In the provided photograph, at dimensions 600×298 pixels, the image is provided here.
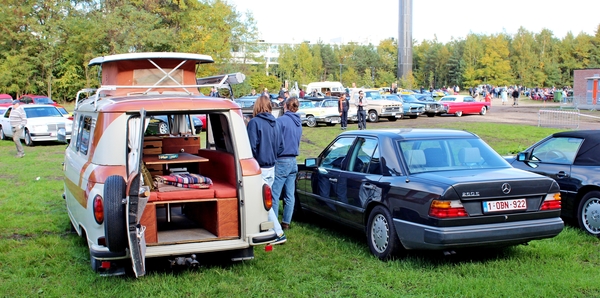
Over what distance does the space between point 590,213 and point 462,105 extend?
30.3 m

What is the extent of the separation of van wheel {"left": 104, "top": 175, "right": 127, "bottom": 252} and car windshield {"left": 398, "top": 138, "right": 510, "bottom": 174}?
3.09 m

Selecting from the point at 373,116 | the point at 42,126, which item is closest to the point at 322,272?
the point at 42,126

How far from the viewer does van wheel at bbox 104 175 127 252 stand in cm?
540

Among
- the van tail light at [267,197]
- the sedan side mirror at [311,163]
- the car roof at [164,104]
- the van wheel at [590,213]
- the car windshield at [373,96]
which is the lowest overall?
the van wheel at [590,213]

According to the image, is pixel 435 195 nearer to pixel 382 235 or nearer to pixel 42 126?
pixel 382 235

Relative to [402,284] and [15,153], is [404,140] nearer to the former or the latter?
[402,284]

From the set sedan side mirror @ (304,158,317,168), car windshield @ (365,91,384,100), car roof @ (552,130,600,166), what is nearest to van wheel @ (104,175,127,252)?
sedan side mirror @ (304,158,317,168)

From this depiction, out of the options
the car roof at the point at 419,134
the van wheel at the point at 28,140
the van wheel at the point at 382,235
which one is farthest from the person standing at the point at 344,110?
the van wheel at the point at 382,235

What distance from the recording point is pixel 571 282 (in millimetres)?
5742

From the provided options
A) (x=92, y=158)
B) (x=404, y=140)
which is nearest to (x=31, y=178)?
(x=92, y=158)

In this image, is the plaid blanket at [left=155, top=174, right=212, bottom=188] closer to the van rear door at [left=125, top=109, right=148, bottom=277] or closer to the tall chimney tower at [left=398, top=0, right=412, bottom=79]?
the van rear door at [left=125, top=109, right=148, bottom=277]

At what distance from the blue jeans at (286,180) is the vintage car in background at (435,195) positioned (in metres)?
0.62

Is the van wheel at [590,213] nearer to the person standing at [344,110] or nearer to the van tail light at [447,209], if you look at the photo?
the van tail light at [447,209]

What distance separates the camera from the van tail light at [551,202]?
6.44 m
